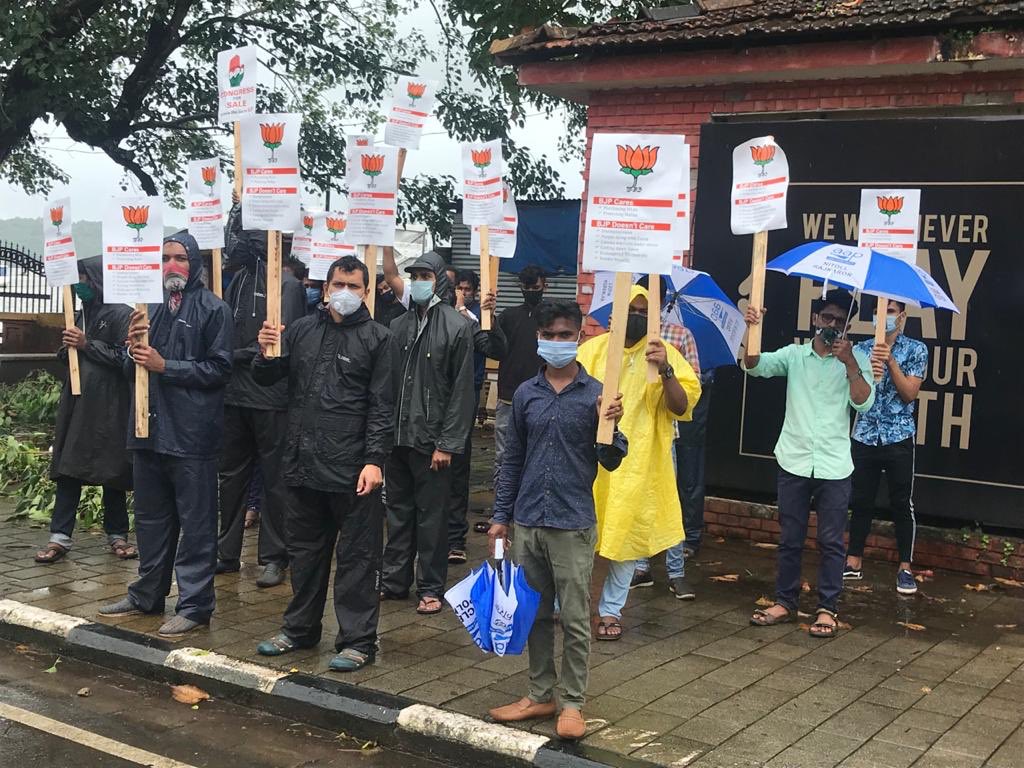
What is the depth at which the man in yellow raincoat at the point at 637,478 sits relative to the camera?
6.61 m

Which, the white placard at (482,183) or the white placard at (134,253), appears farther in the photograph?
the white placard at (482,183)

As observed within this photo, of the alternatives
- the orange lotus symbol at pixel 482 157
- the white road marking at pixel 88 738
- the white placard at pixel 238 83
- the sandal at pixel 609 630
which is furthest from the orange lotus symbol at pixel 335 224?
the white road marking at pixel 88 738

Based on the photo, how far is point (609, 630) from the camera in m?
6.80

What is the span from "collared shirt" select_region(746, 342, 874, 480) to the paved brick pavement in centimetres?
101

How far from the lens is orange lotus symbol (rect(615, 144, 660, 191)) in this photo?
546 cm

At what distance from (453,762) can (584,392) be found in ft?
5.77

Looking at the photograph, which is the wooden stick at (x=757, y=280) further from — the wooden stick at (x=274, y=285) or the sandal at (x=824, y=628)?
the wooden stick at (x=274, y=285)

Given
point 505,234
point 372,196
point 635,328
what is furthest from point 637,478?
point 505,234

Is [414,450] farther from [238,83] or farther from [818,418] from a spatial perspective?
[238,83]

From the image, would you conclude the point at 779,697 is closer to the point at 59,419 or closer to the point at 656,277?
the point at 656,277

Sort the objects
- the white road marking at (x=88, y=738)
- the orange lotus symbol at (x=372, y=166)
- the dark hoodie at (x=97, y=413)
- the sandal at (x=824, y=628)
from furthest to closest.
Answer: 1. the dark hoodie at (x=97, y=413)
2. the orange lotus symbol at (x=372, y=166)
3. the sandal at (x=824, y=628)
4. the white road marking at (x=88, y=738)

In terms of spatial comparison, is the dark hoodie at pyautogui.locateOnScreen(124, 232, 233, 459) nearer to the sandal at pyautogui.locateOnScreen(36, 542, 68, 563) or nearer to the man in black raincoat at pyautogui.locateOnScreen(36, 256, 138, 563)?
the man in black raincoat at pyautogui.locateOnScreen(36, 256, 138, 563)

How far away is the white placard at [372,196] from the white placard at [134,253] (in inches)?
47.9

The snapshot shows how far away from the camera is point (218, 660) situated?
621cm
